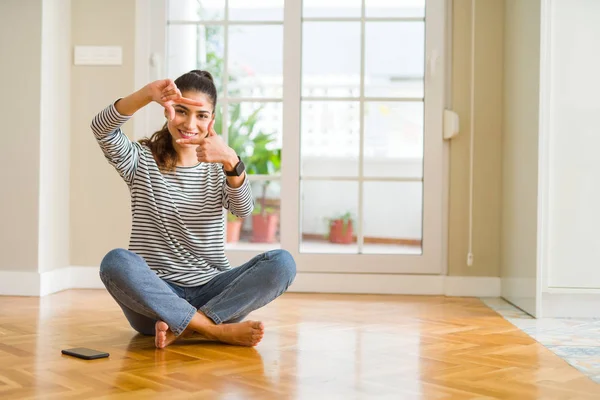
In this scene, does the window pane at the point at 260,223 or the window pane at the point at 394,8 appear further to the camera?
the window pane at the point at 260,223

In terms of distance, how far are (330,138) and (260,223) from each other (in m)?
2.01

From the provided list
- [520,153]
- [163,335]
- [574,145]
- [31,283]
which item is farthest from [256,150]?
[163,335]

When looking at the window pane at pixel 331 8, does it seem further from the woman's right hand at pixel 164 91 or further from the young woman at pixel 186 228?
the woman's right hand at pixel 164 91

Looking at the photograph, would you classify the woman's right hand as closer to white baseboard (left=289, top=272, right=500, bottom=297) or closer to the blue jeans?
the blue jeans

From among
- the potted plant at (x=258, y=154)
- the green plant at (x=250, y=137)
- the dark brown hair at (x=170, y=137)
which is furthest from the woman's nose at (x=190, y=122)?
the potted plant at (x=258, y=154)

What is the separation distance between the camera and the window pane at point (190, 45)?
433 cm

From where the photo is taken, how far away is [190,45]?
4469 mm

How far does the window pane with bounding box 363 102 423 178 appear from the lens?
418cm

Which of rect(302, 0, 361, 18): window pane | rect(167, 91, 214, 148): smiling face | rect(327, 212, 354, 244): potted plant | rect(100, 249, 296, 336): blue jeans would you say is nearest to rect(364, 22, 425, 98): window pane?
rect(302, 0, 361, 18): window pane

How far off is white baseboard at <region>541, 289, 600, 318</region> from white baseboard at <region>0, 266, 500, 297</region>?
0.67 meters

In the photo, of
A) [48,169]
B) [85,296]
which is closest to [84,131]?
[48,169]

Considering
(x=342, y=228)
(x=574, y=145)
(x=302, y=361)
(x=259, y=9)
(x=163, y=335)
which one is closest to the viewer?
(x=302, y=361)

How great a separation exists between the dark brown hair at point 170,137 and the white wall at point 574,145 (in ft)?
4.82

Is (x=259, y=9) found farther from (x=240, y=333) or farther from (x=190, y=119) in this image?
(x=240, y=333)
